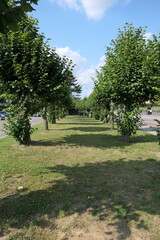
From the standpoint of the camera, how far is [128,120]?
33.4 ft

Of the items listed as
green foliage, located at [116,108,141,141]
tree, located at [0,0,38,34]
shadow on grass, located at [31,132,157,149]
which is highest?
tree, located at [0,0,38,34]

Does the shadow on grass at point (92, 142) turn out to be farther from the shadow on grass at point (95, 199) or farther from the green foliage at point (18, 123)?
the shadow on grass at point (95, 199)

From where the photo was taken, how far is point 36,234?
2.83 meters

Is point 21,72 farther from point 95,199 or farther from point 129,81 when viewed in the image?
point 95,199

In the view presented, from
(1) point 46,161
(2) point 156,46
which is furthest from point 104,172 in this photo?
(2) point 156,46

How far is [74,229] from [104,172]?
2.71m

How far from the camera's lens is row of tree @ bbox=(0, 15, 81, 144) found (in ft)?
27.2

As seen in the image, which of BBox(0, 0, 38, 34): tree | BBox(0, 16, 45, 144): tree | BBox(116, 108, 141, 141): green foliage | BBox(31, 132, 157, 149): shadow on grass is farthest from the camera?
BBox(116, 108, 141, 141): green foliage

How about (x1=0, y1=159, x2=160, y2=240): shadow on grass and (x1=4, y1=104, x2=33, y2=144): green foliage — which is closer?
(x1=0, y1=159, x2=160, y2=240): shadow on grass

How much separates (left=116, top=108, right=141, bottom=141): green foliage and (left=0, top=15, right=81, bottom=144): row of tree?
3.76 m

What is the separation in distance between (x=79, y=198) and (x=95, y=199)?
34 cm

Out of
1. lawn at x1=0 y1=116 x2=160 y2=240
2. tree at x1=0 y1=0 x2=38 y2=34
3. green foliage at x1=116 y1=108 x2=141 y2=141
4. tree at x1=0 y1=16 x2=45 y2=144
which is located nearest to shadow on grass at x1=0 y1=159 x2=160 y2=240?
lawn at x1=0 y1=116 x2=160 y2=240

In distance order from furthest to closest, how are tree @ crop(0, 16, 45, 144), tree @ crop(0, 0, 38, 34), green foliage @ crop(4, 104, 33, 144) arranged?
green foliage @ crop(4, 104, 33, 144), tree @ crop(0, 16, 45, 144), tree @ crop(0, 0, 38, 34)

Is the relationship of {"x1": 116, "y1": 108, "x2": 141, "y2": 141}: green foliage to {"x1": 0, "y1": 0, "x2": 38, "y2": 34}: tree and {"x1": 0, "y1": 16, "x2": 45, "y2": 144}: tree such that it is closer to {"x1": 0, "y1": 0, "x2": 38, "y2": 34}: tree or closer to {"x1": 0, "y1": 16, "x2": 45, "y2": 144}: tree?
{"x1": 0, "y1": 16, "x2": 45, "y2": 144}: tree
